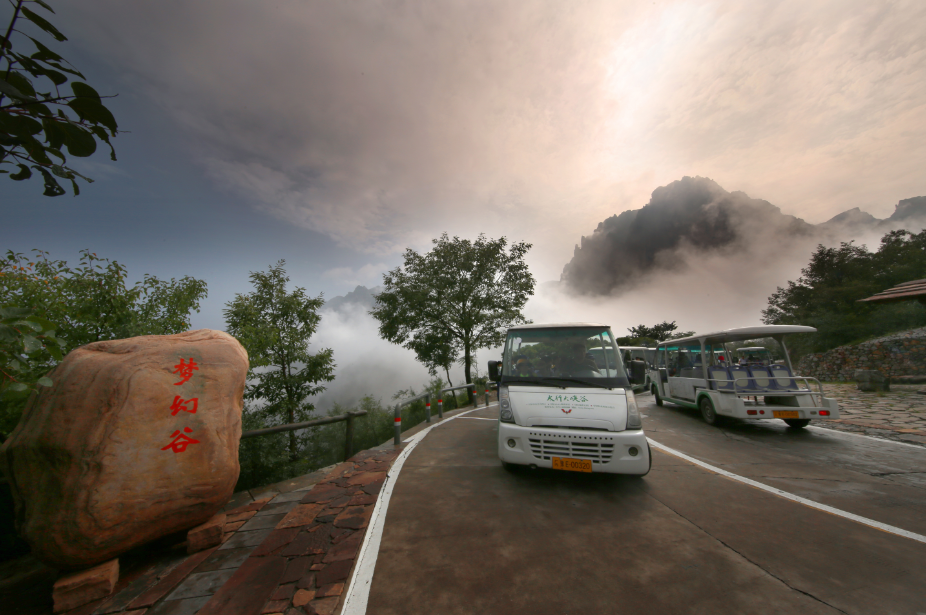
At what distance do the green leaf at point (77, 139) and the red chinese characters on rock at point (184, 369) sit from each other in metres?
2.95

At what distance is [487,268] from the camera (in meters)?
18.0

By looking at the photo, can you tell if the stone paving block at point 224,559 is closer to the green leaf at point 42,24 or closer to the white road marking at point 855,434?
the green leaf at point 42,24

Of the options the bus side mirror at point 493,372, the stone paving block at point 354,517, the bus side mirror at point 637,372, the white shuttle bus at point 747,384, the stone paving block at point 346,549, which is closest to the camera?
the stone paving block at point 346,549

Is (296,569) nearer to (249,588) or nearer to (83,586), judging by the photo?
(249,588)

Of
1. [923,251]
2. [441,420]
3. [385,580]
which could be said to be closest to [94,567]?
[385,580]

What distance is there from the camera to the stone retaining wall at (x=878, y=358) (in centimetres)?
1540

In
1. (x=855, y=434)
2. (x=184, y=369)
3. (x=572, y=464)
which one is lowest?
(x=855, y=434)

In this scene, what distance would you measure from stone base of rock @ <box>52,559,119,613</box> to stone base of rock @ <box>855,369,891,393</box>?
2047cm

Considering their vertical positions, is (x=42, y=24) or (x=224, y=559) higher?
(x=42, y=24)

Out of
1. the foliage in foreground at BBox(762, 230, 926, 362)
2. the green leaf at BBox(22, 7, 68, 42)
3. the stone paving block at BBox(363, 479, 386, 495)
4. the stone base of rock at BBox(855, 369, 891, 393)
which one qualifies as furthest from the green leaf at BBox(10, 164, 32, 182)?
the foliage in foreground at BBox(762, 230, 926, 362)

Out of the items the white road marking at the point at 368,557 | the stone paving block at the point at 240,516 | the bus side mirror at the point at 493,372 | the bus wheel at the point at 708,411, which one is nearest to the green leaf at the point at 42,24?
the white road marking at the point at 368,557

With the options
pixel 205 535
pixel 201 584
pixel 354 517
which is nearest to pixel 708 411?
pixel 354 517

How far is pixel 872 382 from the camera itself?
12.2m

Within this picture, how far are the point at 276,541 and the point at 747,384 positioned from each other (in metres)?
9.23
